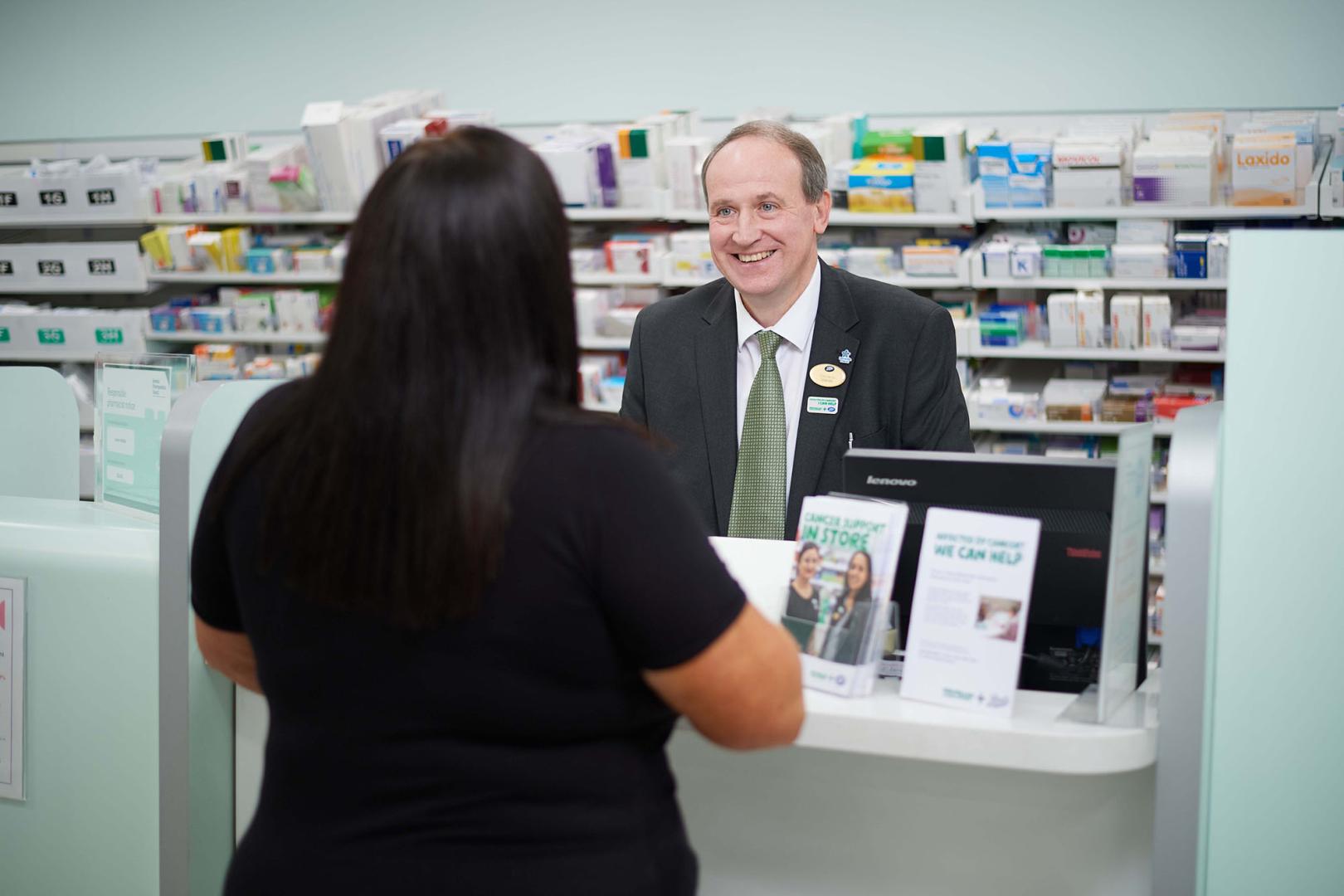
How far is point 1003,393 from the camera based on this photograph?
16.2 ft

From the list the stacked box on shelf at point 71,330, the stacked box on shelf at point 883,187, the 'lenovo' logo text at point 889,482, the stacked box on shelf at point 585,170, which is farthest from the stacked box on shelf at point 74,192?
the 'lenovo' logo text at point 889,482

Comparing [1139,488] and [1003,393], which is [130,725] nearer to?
[1139,488]

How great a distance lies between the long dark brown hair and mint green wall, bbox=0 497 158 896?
1.16m

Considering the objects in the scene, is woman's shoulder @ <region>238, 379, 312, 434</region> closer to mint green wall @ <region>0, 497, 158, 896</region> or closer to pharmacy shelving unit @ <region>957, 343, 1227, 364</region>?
mint green wall @ <region>0, 497, 158, 896</region>

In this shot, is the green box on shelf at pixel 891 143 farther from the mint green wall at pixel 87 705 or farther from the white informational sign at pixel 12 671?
the white informational sign at pixel 12 671

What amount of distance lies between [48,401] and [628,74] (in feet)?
13.8

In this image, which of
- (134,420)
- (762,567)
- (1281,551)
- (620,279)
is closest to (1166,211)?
(620,279)

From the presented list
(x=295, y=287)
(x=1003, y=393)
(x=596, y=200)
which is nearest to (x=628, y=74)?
(x=596, y=200)

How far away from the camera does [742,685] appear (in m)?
1.30

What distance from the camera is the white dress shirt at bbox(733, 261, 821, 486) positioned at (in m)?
2.84

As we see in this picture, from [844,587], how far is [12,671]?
1.59 meters

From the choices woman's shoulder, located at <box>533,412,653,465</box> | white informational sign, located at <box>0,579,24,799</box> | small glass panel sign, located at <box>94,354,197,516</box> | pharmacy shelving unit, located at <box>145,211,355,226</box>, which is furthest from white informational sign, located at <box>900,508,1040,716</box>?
pharmacy shelving unit, located at <box>145,211,355,226</box>

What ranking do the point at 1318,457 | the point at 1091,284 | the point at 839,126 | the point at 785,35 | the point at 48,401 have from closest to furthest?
the point at 1318,457, the point at 48,401, the point at 1091,284, the point at 839,126, the point at 785,35

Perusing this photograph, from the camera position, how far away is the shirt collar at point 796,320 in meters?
2.84
